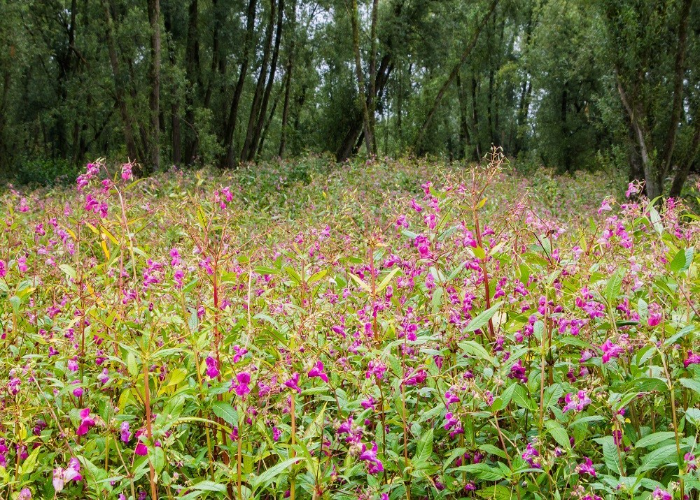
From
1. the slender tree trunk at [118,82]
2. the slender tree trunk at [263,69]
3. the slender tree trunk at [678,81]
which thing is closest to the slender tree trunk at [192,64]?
the slender tree trunk at [263,69]

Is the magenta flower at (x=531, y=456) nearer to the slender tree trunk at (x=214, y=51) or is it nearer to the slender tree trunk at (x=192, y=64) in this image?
the slender tree trunk at (x=192, y=64)

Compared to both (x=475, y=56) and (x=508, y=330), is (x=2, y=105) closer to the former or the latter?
(x=475, y=56)

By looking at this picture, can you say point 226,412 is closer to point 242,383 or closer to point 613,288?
point 242,383

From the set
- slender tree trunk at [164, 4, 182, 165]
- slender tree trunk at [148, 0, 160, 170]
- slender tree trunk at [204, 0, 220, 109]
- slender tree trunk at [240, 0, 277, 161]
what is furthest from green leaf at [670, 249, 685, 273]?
slender tree trunk at [204, 0, 220, 109]

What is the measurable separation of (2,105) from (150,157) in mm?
8699

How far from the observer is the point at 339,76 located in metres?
27.9

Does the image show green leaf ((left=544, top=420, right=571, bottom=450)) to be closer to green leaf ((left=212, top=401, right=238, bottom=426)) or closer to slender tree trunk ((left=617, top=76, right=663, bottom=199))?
green leaf ((left=212, top=401, right=238, bottom=426))

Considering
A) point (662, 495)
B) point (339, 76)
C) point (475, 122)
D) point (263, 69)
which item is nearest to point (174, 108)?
point (263, 69)

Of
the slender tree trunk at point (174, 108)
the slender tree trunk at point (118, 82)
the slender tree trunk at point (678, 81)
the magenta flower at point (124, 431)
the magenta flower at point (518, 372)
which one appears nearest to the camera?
the magenta flower at point (124, 431)

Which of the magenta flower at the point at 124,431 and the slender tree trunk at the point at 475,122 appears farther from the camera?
the slender tree trunk at the point at 475,122

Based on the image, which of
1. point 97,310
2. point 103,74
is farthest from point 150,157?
point 97,310

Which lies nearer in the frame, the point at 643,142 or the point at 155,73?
the point at 643,142

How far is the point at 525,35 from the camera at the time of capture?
109 feet

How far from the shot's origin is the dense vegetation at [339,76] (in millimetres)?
10969
